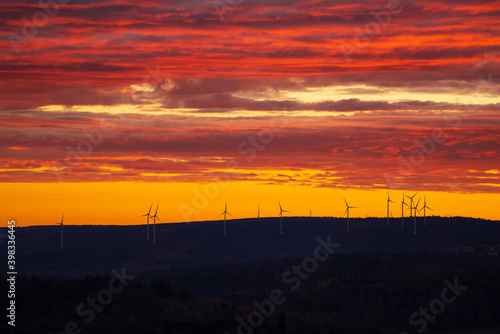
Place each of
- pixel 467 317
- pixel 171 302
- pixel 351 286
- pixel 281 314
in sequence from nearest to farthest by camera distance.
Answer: pixel 281 314 < pixel 171 302 < pixel 467 317 < pixel 351 286

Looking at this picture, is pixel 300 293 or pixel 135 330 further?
pixel 300 293

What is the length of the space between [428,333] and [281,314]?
80.4ft

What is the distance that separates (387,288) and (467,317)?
52.3 feet

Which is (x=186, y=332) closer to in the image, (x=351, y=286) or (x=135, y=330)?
(x=135, y=330)

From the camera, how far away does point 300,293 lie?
5364 inches

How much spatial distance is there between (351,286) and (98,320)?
58.0 m

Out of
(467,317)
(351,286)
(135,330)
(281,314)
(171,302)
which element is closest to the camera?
(135,330)

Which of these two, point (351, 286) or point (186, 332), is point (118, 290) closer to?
point (186, 332)

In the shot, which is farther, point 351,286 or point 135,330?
point 351,286

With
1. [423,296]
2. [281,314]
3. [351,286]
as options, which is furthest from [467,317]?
[281,314]

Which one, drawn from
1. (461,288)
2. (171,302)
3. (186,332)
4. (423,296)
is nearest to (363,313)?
(423,296)

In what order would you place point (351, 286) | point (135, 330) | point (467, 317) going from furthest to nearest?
point (351, 286), point (467, 317), point (135, 330)

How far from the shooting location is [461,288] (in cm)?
12962

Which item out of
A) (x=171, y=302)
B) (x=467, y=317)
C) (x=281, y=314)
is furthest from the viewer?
(x=467, y=317)
